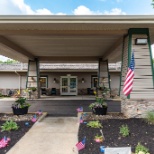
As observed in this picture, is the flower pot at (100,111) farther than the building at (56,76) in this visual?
No

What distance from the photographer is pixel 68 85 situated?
63.7ft

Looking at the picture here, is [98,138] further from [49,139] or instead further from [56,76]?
[56,76]

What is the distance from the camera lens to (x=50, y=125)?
6629mm

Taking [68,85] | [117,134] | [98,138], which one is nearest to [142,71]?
[117,134]

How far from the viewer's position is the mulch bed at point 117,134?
4.41 metres

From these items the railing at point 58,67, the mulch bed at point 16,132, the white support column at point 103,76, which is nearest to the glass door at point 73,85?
the railing at point 58,67

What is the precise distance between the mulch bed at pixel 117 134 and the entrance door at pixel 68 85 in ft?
41.5

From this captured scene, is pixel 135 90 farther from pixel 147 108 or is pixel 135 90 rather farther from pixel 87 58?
pixel 87 58

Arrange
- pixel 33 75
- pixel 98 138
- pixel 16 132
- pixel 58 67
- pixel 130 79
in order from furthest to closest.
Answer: pixel 58 67, pixel 33 75, pixel 130 79, pixel 16 132, pixel 98 138

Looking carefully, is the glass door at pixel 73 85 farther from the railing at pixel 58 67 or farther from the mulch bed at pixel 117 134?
the mulch bed at pixel 117 134

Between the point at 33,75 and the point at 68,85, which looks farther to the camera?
the point at 68,85

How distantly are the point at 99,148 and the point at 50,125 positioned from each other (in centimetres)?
Result: 281

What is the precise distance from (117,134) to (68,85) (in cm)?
1443

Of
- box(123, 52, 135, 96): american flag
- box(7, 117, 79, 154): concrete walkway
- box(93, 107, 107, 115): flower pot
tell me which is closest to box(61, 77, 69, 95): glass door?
box(93, 107, 107, 115): flower pot
